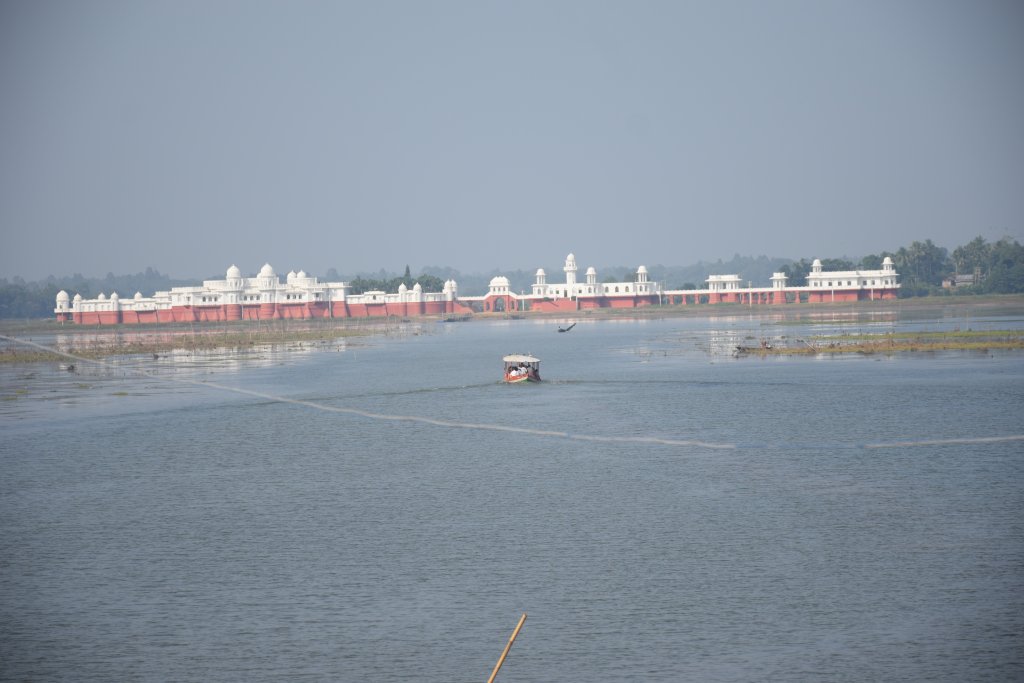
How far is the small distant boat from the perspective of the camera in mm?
61469

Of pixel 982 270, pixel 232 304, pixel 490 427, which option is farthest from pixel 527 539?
pixel 982 270

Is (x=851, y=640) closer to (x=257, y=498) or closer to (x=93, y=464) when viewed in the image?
(x=257, y=498)

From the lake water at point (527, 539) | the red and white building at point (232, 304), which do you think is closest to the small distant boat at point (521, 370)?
the lake water at point (527, 539)

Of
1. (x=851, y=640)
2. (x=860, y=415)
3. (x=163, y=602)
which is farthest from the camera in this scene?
(x=860, y=415)

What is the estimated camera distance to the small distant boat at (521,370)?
6147cm

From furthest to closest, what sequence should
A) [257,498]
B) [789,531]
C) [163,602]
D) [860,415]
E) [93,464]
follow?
[860,415]
[93,464]
[257,498]
[789,531]
[163,602]

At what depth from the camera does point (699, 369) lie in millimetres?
65625

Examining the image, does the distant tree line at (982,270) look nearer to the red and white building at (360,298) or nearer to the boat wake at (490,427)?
the red and white building at (360,298)

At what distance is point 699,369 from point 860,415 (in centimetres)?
2315

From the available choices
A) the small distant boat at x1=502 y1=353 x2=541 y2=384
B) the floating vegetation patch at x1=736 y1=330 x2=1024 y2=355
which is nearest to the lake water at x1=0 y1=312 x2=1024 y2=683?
the small distant boat at x1=502 y1=353 x2=541 y2=384

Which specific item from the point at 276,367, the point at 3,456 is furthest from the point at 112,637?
the point at 276,367

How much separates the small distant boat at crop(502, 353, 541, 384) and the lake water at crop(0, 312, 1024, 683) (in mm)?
10045

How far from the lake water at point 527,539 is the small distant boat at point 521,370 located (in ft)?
33.0

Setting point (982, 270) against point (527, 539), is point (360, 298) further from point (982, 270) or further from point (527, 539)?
point (527, 539)
